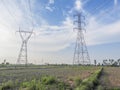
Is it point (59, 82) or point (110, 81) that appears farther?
point (110, 81)

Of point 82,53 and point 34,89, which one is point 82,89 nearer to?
point 34,89

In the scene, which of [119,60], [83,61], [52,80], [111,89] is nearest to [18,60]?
[83,61]

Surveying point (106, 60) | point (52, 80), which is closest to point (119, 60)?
point (106, 60)

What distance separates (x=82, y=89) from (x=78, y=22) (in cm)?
5496

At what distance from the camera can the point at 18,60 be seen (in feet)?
251

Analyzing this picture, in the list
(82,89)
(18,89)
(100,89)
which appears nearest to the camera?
(82,89)

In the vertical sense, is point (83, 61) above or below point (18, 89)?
above

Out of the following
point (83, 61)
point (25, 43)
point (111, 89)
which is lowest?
point (111, 89)

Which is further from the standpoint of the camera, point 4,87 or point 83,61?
point 83,61

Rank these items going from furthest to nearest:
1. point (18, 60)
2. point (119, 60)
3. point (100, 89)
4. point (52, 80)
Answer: point (119, 60) → point (18, 60) → point (52, 80) → point (100, 89)

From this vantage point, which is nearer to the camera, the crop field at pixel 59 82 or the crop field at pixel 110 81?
the crop field at pixel 59 82

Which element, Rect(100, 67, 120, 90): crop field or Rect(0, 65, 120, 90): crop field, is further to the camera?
Rect(100, 67, 120, 90): crop field

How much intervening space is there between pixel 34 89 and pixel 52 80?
6.50 m

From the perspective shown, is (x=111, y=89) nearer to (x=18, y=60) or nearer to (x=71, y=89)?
(x=71, y=89)
